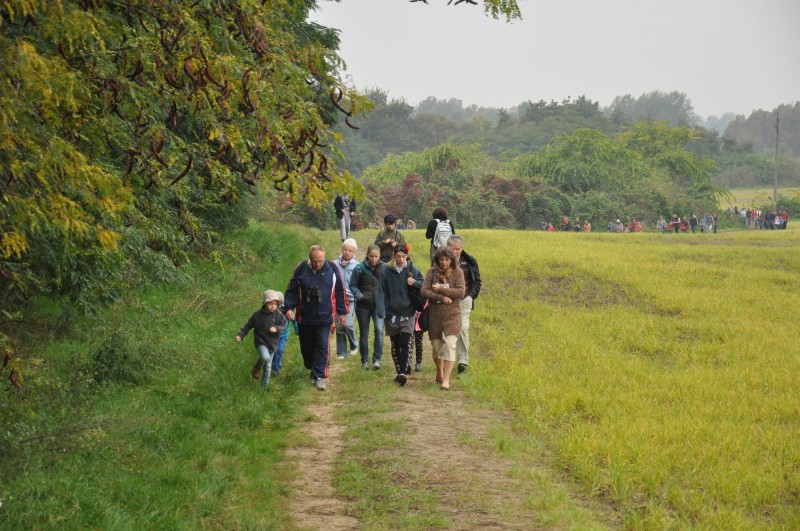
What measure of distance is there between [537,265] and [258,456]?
1584 centimetres

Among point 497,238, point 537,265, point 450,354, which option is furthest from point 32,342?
point 497,238

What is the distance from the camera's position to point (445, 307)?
1030cm

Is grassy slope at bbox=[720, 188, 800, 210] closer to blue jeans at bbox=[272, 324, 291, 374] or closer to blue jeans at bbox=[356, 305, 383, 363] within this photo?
blue jeans at bbox=[356, 305, 383, 363]

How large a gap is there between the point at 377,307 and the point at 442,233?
→ 2.34 meters

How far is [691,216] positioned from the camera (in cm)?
6072

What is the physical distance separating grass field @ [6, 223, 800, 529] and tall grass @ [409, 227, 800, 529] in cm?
3

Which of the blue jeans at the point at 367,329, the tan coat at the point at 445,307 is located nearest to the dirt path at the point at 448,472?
the tan coat at the point at 445,307

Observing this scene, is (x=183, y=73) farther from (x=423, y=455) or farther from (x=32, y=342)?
(x=32, y=342)

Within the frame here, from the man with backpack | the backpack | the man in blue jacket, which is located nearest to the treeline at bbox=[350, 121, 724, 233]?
the man with backpack

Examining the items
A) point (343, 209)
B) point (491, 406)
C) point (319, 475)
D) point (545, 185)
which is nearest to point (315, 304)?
point (491, 406)

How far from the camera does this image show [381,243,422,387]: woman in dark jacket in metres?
10.6

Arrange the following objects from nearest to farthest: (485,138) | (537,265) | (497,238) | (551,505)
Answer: (551,505), (537,265), (497,238), (485,138)

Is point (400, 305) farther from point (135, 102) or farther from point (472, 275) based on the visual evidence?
point (135, 102)

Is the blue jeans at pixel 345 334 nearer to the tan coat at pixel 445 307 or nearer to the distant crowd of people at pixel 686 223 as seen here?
the tan coat at pixel 445 307
